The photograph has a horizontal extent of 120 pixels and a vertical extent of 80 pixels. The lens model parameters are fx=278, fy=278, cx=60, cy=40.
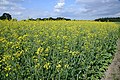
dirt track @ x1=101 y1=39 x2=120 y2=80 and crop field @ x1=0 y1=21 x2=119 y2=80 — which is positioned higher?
crop field @ x1=0 y1=21 x2=119 y2=80

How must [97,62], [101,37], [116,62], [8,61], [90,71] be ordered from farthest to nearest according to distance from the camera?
[101,37]
[116,62]
[97,62]
[90,71]
[8,61]

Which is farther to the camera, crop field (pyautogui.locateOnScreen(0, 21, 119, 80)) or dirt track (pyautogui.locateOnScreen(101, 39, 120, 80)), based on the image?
dirt track (pyautogui.locateOnScreen(101, 39, 120, 80))

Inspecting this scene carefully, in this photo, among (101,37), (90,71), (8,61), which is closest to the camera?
(8,61)

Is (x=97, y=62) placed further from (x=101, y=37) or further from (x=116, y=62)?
(x=101, y=37)

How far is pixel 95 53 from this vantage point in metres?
10.2

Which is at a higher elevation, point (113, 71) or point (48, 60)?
point (48, 60)

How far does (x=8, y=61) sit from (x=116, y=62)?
18.9 feet

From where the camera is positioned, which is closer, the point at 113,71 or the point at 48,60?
the point at 48,60

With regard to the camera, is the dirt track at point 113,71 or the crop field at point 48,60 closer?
the crop field at point 48,60

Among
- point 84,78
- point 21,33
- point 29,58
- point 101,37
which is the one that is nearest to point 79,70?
point 84,78

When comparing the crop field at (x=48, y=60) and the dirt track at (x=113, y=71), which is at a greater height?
the crop field at (x=48, y=60)

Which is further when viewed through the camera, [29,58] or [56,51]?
[56,51]

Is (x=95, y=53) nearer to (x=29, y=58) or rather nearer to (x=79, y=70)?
(x=79, y=70)

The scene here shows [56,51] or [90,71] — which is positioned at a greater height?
[56,51]
